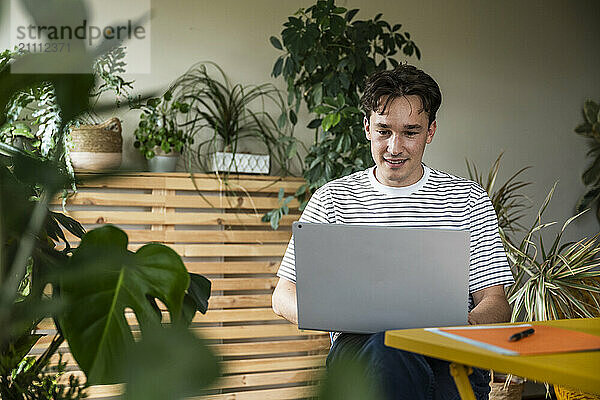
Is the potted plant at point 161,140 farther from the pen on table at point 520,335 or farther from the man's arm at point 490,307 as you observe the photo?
the pen on table at point 520,335

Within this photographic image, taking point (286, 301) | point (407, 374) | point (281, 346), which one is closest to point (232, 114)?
point (281, 346)

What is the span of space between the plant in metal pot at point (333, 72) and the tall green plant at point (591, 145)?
1.97 metres

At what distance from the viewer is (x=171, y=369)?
0.75 feet

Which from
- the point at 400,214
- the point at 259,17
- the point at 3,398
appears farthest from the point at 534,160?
the point at 3,398

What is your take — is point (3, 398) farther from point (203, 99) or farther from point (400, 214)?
point (203, 99)

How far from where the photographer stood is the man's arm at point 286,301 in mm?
2119

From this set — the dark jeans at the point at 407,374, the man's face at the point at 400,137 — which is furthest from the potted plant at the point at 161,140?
the dark jeans at the point at 407,374

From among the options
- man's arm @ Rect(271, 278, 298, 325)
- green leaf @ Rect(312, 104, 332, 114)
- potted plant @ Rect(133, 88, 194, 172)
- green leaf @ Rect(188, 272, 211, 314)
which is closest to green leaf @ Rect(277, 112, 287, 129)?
green leaf @ Rect(312, 104, 332, 114)

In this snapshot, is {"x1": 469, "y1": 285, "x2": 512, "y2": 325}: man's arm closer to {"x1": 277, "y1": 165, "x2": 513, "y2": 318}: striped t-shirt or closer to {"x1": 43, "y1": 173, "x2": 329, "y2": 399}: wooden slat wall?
{"x1": 277, "y1": 165, "x2": 513, "y2": 318}: striped t-shirt

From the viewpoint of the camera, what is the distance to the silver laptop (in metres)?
1.70

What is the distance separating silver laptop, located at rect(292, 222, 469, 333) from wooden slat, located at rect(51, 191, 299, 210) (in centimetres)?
181

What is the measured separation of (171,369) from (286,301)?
1.94 m

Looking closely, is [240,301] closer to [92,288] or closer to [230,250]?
[230,250]

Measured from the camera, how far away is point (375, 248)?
66.8 inches
